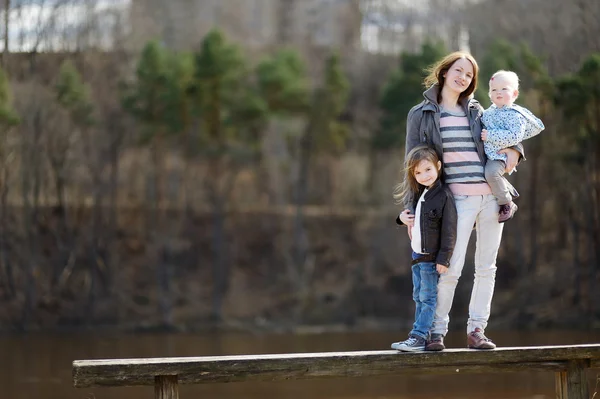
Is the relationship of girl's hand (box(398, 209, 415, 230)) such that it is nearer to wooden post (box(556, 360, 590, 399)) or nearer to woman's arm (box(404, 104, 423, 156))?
woman's arm (box(404, 104, 423, 156))

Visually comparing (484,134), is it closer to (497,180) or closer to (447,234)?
(497,180)

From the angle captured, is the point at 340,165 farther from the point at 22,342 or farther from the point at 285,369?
the point at 285,369

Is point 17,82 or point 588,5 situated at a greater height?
point 588,5

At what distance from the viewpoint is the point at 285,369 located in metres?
4.37

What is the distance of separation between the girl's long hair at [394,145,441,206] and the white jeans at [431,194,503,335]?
0.21 metres

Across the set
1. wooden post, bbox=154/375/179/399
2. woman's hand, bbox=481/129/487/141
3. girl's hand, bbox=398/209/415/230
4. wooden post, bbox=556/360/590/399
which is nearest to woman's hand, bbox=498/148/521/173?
woman's hand, bbox=481/129/487/141

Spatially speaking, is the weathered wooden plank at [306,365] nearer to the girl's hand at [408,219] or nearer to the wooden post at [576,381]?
the wooden post at [576,381]

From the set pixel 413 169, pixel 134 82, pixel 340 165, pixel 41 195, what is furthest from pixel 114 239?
pixel 413 169

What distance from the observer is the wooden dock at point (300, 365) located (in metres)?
4.18

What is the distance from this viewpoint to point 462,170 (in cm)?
466

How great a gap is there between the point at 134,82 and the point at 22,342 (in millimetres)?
7837

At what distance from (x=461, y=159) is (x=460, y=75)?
0.40m

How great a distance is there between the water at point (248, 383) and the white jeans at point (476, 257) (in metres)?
5.60

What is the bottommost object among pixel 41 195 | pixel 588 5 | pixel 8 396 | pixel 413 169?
pixel 8 396
